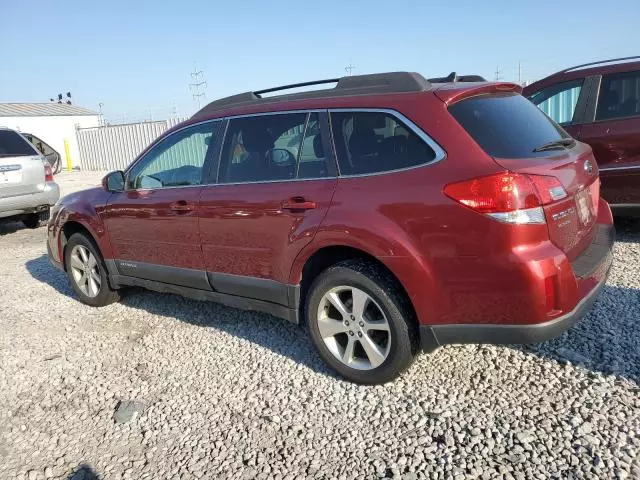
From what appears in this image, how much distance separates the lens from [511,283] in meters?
2.60

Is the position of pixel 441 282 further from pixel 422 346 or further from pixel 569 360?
pixel 569 360

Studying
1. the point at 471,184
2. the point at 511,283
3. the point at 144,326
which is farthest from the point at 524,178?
the point at 144,326

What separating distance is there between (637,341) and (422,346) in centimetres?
156

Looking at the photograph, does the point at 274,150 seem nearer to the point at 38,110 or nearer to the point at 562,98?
the point at 562,98

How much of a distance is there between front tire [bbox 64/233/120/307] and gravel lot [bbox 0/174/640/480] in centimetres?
67

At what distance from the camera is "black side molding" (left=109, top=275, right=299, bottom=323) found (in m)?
3.58

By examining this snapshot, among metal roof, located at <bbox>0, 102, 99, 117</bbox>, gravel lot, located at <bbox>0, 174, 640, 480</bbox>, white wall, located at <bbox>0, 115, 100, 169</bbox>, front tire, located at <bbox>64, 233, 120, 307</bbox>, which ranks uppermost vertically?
metal roof, located at <bbox>0, 102, 99, 117</bbox>

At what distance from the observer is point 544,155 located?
291cm

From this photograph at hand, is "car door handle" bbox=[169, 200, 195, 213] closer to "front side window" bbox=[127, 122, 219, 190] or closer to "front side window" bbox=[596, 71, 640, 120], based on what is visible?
"front side window" bbox=[127, 122, 219, 190]

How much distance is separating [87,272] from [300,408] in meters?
3.08

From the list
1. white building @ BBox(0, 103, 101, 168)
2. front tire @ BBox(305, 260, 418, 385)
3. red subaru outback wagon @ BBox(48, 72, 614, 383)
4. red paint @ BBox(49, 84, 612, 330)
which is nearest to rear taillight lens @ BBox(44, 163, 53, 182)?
red subaru outback wagon @ BBox(48, 72, 614, 383)

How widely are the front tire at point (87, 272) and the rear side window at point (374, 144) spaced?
9.58 ft

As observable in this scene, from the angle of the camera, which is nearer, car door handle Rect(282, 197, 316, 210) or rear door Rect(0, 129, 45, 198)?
car door handle Rect(282, 197, 316, 210)

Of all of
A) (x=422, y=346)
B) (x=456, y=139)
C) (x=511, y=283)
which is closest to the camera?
(x=511, y=283)
